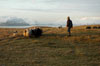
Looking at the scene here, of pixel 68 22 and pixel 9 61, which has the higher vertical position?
pixel 68 22

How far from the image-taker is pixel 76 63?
33.1 feet

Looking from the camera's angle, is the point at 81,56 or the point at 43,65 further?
the point at 81,56

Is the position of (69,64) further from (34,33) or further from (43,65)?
(34,33)

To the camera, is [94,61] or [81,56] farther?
[81,56]

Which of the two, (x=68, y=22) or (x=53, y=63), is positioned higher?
(x=68, y=22)

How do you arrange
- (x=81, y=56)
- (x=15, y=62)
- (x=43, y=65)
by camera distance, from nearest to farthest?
(x=43, y=65) → (x=15, y=62) → (x=81, y=56)

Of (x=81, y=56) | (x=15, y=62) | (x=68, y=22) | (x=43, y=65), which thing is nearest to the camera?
(x=43, y=65)

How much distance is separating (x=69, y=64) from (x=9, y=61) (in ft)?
13.5

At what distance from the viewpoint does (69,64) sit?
9.86m

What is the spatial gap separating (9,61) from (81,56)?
5350 millimetres

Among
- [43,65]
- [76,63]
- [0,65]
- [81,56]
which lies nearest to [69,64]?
[76,63]

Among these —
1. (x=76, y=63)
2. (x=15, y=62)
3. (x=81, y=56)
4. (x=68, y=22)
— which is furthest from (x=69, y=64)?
(x=68, y=22)

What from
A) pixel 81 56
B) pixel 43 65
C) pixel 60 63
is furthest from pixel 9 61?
pixel 81 56

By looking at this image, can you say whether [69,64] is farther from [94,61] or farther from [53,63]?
[94,61]
